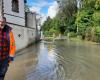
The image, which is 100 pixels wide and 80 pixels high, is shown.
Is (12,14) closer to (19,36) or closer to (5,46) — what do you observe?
(19,36)

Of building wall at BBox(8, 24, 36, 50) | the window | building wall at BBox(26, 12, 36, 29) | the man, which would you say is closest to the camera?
the man

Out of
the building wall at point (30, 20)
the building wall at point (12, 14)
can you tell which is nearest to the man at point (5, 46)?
the building wall at point (12, 14)

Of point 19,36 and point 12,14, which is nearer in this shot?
point 12,14

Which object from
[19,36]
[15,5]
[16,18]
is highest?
[15,5]

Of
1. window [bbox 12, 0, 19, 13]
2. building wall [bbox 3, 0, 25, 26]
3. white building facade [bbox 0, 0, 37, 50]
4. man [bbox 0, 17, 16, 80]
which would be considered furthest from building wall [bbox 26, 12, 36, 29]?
man [bbox 0, 17, 16, 80]

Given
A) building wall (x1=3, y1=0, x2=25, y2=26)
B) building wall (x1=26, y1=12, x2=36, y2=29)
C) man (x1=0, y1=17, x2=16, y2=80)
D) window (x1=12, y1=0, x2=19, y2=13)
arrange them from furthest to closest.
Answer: building wall (x1=26, y1=12, x2=36, y2=29) < window (x1=12, y1=0, x2=19, y2=13) < building wall (x1=3, y1=0, x2=25, y2=26) < man (x1=0, y1=17, x2=16, y2=80)

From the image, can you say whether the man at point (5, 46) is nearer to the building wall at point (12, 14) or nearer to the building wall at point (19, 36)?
the building wall at point (12, 14)

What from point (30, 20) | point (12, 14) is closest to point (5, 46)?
point (12, 14)

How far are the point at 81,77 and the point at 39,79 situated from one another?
5.11 ft

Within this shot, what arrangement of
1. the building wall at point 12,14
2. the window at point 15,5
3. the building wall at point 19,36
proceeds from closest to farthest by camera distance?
1. the building wall at point 12,14
2. the building wall at point 19,36
3. the window at point 15,5

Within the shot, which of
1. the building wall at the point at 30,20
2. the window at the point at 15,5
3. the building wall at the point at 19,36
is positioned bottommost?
the building wall at the point at 19,36

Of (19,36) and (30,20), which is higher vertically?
(30,20)

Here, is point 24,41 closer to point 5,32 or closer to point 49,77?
point 49,77

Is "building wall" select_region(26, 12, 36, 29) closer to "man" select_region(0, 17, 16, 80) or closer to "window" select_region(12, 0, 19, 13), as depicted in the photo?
"window" select_region(12, 0, 19, 13)
